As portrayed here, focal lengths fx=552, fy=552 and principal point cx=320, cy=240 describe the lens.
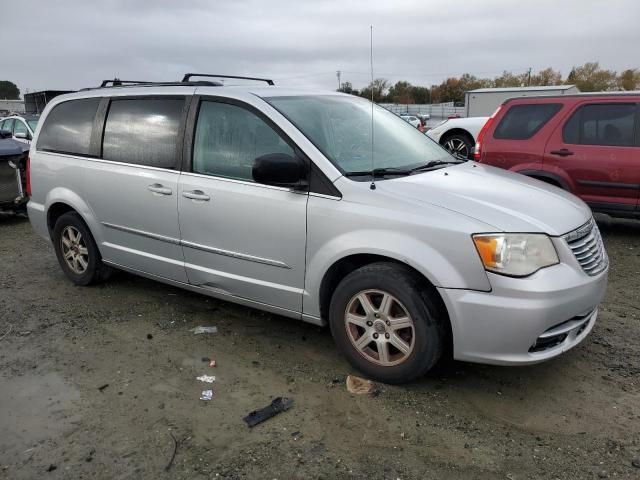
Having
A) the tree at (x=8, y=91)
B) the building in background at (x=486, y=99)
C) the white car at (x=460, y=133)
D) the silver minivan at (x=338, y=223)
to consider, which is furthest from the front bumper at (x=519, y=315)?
the tree at (x=8, y=91)

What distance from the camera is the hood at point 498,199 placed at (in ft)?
9.96

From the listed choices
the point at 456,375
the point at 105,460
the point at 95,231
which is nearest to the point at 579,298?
the point at 456,375

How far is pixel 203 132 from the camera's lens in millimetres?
4043

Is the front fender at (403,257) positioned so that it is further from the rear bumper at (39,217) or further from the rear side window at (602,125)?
the rear side window at (602,125)

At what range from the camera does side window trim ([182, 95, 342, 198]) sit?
3.40 meters

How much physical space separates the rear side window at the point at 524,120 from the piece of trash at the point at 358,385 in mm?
4788

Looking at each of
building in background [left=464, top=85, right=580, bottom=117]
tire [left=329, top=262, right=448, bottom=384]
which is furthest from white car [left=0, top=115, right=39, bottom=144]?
building in background [left=464, top=85, right=580, bottom=117]

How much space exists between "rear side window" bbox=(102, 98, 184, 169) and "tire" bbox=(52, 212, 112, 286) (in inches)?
30.7

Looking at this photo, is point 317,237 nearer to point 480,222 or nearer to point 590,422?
point 480,222

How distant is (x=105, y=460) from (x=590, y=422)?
2.52m

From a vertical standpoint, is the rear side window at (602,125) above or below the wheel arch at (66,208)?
above

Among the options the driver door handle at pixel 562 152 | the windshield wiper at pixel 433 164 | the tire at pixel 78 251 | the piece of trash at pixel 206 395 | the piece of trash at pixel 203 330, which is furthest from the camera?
the driver door handle at pixel 562 152

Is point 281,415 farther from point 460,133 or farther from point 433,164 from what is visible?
point 460,133

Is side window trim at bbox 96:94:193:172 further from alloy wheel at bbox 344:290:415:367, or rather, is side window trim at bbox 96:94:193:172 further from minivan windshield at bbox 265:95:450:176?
alloy wheel at bbox 344:290:415:367
